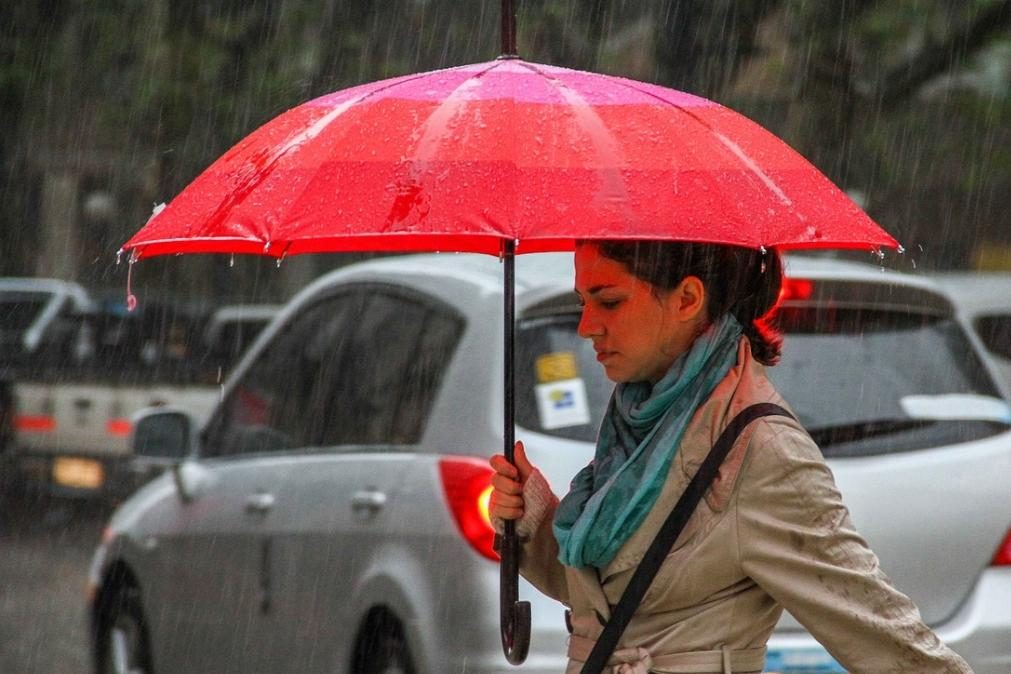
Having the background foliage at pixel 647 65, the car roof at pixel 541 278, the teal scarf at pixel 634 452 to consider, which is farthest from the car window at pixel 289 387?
the background foliage at pixel 647 65

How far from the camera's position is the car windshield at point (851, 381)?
4863 mm

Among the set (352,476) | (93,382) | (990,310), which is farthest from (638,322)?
(93,382)

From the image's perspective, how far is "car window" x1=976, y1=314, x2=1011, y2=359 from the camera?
927 cm

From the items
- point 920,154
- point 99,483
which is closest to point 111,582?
point 99,483

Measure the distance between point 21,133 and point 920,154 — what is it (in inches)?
643

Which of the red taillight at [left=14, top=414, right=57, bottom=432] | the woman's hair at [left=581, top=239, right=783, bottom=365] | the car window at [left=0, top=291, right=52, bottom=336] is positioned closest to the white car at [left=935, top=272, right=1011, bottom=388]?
the woman's hair at [left=581, top=239, right=783, bottom=365]

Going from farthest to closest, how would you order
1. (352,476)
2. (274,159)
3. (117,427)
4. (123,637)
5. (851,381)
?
1. (117,427)
2. (123,637)
3. (352,476)
4. (851,381)
5. (274,159)

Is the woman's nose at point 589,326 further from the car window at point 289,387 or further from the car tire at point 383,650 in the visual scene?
the car window at point 289,387

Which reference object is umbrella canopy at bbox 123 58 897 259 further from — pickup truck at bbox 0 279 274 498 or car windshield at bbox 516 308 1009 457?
pickup truck at bbox 0 279 274 498

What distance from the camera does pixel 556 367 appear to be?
192 inches

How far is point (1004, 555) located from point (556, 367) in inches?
55.8

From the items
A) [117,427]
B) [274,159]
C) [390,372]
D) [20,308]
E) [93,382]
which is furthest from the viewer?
[20,308]

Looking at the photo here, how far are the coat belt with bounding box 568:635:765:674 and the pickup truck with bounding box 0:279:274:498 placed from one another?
397 inches

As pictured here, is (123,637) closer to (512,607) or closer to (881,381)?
(881,381)
